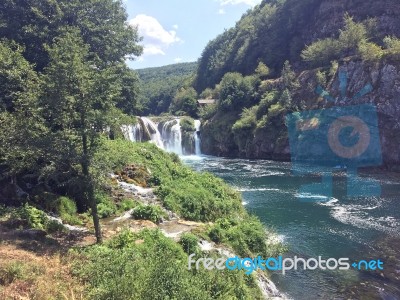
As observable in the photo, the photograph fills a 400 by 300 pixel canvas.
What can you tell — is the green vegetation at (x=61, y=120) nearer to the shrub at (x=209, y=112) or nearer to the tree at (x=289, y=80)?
the tree at (x=289, y=80)

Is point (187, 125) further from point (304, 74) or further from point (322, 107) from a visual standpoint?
point (322, 107)

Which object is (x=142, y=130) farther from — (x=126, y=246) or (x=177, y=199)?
(x=126, y=246)

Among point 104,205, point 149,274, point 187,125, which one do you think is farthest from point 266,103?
point 149,274

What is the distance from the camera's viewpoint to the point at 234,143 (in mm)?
62625

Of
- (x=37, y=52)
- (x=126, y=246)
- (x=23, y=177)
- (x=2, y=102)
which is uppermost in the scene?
(x=37, y=52)

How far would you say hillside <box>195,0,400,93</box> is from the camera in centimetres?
6438

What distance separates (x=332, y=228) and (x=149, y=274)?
16.5m

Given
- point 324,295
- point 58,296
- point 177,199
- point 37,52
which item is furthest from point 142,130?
point 58,296

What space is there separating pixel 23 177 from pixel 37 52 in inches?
516

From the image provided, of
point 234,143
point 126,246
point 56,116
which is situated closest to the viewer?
point 56,116

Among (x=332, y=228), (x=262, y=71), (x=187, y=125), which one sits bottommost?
(x=332, y=228)

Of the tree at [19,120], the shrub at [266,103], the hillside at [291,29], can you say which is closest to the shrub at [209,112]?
the shrub at [266,103]

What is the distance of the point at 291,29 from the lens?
79562mm

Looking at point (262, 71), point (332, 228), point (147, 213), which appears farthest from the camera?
point (262, 71)
